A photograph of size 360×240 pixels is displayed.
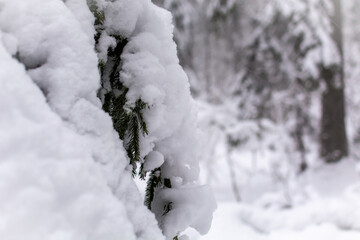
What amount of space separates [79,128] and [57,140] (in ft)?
0.47

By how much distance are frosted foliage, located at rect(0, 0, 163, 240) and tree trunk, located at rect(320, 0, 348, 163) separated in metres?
7.84

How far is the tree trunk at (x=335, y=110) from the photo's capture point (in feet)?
27.2

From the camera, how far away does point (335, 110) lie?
8.42 meters

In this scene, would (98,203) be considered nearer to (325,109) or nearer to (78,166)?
(78,166)

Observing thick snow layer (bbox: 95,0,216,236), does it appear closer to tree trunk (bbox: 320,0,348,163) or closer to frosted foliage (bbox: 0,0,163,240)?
frosted foliage (bbox: 0,0,163,240)

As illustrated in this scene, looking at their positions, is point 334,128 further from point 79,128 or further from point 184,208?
point 79,128

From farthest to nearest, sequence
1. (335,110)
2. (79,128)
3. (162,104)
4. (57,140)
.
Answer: (335,110) < (162,104) < (79,128) < (57,140)

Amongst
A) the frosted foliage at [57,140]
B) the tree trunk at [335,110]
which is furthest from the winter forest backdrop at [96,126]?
the tree trunk at [335,110]

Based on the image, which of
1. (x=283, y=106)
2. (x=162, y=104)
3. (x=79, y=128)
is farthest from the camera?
→ (x=283, y=106)

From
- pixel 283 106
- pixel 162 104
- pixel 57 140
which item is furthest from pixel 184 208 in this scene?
pixel 283 106

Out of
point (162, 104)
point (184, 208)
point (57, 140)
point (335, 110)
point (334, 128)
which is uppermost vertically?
point (57, 140)

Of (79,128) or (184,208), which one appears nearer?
(79,128)

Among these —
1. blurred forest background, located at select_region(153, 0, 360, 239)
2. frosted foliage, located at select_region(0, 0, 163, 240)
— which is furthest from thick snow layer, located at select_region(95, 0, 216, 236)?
blurred forest background, located at select_region(153, 0, 360, 239)

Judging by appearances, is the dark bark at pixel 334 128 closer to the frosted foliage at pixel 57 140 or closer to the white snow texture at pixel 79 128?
the white snow texture at pixel 79 128
